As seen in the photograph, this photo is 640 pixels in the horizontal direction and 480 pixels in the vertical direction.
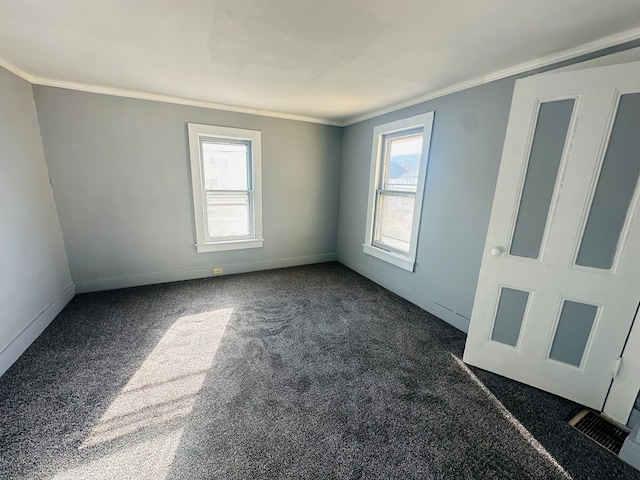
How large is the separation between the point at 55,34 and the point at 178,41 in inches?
30.2

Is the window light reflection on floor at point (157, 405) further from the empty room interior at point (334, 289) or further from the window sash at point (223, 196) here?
the window sash at point (223, 196)

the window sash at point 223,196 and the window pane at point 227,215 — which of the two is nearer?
the window sash at point 223,196

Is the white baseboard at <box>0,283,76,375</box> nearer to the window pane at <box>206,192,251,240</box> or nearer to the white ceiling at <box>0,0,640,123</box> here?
the window pane at <box>206,192,251,240</box>

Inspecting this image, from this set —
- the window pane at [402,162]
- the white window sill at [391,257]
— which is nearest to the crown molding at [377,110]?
the window pane at [402,162]

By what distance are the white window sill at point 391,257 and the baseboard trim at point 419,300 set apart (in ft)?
0.88

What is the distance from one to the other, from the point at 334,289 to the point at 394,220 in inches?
47.4

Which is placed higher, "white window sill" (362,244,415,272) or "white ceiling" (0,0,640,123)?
"white ceiling" (0,0,640,123)

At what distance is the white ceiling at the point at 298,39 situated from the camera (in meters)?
1.39

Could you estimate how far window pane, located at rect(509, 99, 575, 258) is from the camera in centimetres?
167

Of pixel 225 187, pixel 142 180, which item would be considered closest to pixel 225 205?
pixel 225 187

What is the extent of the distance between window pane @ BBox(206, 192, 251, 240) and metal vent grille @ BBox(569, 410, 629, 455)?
3.76m

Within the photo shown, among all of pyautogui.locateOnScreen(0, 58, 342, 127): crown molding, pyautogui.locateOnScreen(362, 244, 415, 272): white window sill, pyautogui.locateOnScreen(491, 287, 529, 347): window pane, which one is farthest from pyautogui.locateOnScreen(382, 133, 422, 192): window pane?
pyautogui.locateOnScreen(491, 287, 529, 347): window pane

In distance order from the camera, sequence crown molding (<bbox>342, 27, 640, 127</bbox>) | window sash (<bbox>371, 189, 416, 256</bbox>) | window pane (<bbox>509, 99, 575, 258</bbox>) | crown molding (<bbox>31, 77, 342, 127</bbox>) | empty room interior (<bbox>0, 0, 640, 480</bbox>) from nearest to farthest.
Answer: empty room interior (<bbox>0, 0, 640, 480</bbox>)
crown molding (<bbox>342, 27, 640, 127</bbox>)
window pane (<bbox>509, 99, 575, 258</bbox>)
crown molding (<bbox>31, 77, 342, 127</bbox>)
window sash (<bbox>371, 189, 416, 256</bbox>)

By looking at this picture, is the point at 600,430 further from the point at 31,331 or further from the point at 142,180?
the point at 142,180
